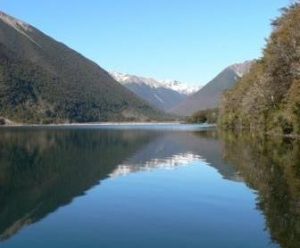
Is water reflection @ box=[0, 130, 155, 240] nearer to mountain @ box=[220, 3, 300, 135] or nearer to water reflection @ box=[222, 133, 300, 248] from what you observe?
water reflection @ box=[222, 133, 300, 248]

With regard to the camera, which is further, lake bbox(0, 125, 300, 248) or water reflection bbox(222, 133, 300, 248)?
water reflection bbox(222, 133, 300, 248)

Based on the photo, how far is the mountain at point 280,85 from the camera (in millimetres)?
74000

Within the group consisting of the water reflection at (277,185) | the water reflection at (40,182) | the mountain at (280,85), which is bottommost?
the water reflection at (40,182)

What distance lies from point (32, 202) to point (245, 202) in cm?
A: 1047

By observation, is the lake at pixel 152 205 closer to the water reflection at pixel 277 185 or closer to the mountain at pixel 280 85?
the water reflection at pixel 277 185

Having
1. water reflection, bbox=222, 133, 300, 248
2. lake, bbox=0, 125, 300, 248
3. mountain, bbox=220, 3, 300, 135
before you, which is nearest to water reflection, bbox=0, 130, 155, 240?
lake, bbox=0, 125, 300, 248

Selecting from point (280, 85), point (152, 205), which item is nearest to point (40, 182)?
point (152, 205)

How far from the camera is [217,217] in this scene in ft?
79.6

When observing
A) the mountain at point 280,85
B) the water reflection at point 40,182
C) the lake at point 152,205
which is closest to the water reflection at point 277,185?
the lake at point 152,205

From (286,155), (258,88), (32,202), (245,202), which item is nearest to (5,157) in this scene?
(286,155)

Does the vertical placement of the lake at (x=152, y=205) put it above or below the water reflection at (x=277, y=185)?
below

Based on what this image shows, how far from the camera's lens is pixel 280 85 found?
85.2 m

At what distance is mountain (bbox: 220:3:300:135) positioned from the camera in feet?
243

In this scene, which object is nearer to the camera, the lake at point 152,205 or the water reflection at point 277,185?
the lake at point 152,205
